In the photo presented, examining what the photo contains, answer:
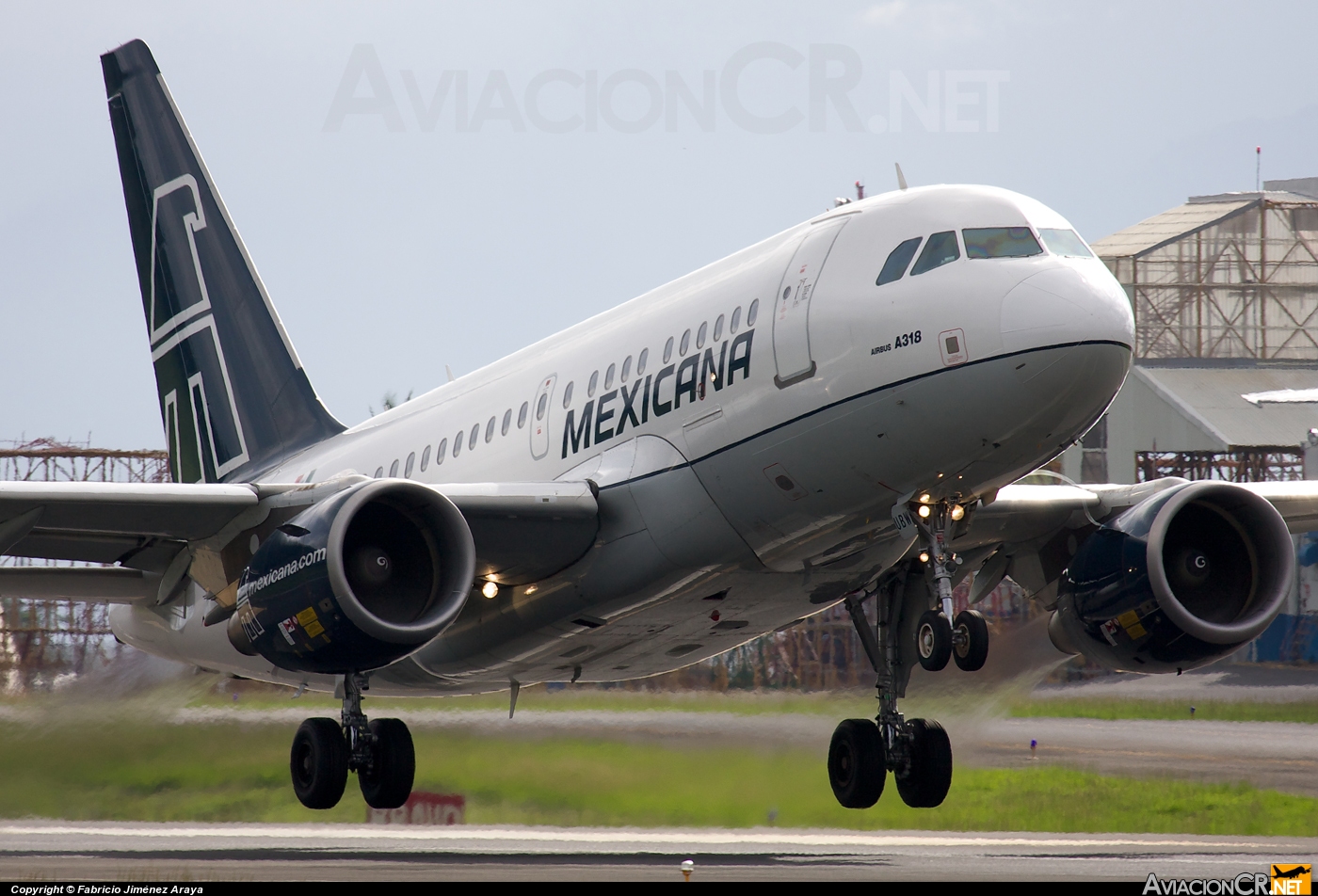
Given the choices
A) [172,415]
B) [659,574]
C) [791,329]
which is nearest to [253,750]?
[172,415]

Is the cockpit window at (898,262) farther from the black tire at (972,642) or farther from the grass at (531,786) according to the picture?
the grass at (531,786)

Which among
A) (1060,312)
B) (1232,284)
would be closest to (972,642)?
(1060,312)

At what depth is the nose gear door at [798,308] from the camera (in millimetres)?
14172

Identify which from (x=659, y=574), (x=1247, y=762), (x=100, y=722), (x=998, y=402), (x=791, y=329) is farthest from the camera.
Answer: (x=1247, y=762)

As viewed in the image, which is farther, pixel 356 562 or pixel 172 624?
pixel 172 624

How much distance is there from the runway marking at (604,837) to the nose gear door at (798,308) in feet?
37.9

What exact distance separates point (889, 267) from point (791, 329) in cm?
107

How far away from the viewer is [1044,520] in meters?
18.8

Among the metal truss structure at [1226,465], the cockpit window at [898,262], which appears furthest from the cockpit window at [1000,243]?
the metal truss structure at [1226,465]

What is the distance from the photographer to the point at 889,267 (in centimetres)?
1380

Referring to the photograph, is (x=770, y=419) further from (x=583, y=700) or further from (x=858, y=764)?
(x=583, y=700)

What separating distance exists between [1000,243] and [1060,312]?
98 cm

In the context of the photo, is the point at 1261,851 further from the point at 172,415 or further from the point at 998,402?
the point at 172,415

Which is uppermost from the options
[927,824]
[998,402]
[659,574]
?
[998,402]
